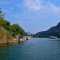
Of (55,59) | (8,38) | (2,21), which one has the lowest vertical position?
(55,59)

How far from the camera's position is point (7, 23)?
145875mm

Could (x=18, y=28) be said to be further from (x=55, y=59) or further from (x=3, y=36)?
(x=55, y=59)

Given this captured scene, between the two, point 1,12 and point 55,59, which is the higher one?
point 1,12

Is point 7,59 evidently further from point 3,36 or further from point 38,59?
point 3,36

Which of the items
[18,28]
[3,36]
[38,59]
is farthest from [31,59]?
[18,28]

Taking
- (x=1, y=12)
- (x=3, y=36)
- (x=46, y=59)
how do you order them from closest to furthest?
(x=46, y=59), (x=3, y=36), (x=1, y=12)

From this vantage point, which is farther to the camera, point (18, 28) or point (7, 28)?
point (18, 28)

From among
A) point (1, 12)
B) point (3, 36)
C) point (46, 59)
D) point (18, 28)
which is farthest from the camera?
point (18, 28)

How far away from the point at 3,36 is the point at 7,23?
15663 millimetres

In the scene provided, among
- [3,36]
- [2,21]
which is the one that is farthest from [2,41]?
[2,21]

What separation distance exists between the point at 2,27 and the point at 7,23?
9.37 meters

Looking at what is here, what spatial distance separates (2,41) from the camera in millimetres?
132750

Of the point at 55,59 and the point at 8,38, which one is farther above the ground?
the point at 8,38

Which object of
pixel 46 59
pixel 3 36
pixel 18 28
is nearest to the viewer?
pixel 46 59
